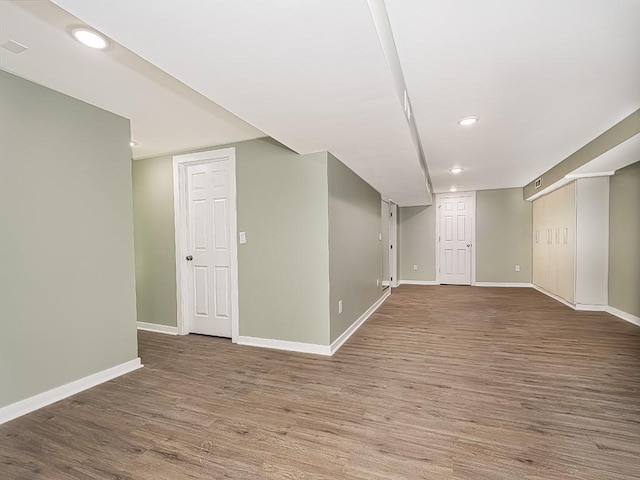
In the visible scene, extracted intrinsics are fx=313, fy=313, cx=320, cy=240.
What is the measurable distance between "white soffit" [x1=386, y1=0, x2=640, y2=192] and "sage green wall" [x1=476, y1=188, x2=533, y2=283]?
3.79m

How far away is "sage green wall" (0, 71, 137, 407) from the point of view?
6.71ft

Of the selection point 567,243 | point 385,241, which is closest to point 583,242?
point 567,243

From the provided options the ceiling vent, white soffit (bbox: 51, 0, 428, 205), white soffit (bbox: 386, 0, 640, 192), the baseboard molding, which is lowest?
the baseboard molding

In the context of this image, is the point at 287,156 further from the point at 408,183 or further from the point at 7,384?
the point at 7,384

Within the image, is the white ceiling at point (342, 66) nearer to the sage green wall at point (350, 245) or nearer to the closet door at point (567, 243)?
the sage green wall at point (350, 245)

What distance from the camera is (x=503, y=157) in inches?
168

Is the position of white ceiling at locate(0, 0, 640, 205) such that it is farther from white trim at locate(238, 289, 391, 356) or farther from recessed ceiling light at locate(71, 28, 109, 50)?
white trim at locate(238, 289, 391, 356)

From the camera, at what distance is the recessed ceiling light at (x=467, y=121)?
2777 millimetres

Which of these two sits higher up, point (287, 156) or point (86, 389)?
point (287, 156)

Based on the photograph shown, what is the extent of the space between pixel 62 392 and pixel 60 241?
1102 mm

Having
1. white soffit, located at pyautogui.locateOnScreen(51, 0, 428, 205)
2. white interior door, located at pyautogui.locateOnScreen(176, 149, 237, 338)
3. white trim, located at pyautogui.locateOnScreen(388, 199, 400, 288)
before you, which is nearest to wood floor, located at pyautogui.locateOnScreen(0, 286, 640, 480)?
white interior door, located at pyautogui.locateOnScreen(176, 149, 237, 338)

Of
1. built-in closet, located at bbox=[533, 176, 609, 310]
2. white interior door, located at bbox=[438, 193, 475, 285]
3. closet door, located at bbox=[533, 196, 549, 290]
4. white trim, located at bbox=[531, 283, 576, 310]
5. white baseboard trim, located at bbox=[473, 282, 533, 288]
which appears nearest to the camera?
built-in closet, located at bbox=[533, 176, 609, 310]

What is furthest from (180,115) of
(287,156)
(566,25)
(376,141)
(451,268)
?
(451,268)

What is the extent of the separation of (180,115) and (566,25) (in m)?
2.72
